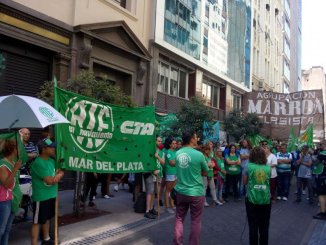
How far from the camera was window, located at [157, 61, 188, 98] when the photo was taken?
1916cm

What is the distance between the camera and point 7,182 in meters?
4.50

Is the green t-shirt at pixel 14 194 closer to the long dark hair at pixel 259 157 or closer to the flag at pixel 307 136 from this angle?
the long dark hair at pixel 259 157

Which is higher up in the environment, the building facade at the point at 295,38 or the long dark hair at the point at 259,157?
the building facade at the point at 295,38

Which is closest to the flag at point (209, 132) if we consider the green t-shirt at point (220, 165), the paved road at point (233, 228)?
the green t-shirt at point (220, 165)

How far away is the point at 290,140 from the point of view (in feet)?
56.7

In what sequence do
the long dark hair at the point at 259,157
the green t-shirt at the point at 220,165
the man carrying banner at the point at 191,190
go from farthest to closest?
1. the green t-shirt at the point at 220,165
2. the long dark hair at the point at 259,157
3. the man carrying banner at the point at 191,190

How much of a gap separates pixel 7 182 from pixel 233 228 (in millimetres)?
4930

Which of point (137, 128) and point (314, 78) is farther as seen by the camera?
point (314, 78)

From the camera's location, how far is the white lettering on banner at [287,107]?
17750mm

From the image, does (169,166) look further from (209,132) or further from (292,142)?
(292,142)

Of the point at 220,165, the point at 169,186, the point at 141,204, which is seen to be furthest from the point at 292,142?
the point at 141,204

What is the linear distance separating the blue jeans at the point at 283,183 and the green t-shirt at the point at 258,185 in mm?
6873

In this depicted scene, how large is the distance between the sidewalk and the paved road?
0.30 metres

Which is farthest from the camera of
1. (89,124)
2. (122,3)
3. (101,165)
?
(122,3)
